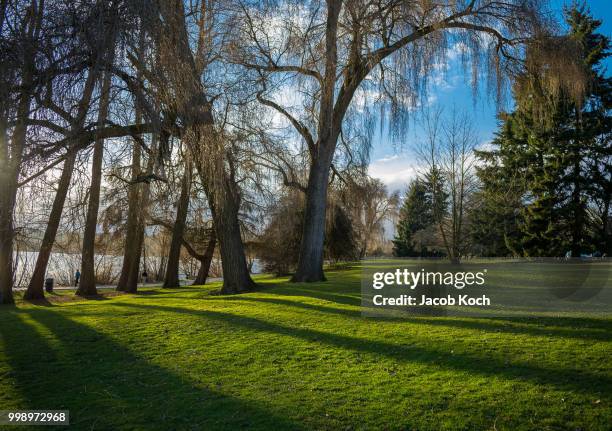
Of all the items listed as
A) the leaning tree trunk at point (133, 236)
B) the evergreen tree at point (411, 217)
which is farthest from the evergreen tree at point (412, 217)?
the leaning tree trunk at point (133, 236)

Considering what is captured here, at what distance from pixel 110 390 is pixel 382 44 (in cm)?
887

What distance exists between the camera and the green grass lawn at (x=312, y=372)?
3.94m

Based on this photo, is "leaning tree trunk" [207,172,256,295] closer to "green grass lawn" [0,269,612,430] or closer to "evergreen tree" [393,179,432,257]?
"green grass lawn" [0,269,612,430]

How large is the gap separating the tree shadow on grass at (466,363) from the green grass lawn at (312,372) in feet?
0.05

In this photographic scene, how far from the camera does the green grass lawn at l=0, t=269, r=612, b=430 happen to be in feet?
12.9

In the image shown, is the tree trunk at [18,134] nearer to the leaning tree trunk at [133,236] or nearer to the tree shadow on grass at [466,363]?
the tree shadow on grass at [466,363]

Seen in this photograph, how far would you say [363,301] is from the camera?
8688mm

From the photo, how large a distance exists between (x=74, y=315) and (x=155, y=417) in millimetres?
5146

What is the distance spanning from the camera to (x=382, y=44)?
Result: 1046 cm

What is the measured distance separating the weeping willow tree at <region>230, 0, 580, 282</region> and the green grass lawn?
5.13 meters

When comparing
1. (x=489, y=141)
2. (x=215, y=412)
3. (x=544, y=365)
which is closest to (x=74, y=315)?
(x=215, y=412)

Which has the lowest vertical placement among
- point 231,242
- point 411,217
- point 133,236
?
A: point 231,242

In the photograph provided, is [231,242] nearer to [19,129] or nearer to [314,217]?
[314,217]

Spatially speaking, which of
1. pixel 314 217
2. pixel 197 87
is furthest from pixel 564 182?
pixel 197 87
